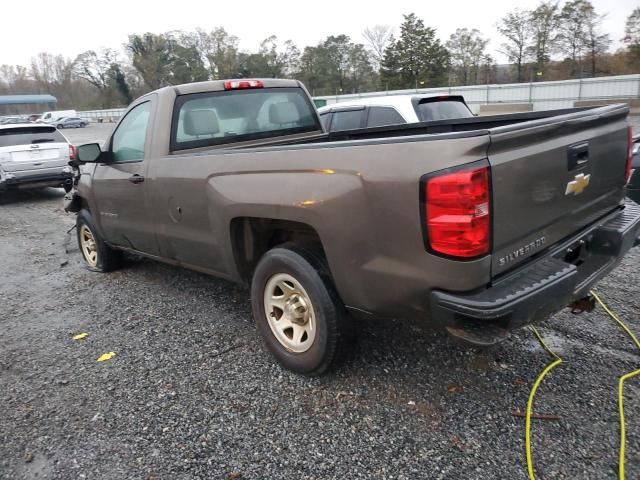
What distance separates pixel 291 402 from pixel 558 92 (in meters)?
31.7

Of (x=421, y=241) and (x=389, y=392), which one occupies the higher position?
(x=421, y=241)

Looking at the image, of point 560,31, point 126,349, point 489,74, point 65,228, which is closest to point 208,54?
point 489,74

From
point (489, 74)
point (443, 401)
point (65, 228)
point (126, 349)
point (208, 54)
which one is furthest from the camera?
point (208, 54)

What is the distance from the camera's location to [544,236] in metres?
2.49

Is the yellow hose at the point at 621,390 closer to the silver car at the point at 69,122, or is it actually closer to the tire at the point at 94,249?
the tire at the point at 94,249

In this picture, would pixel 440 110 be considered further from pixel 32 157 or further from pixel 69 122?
pixel 69 122

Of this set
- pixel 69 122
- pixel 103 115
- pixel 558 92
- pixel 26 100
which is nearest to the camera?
pixel 558 92

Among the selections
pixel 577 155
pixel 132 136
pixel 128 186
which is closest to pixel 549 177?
pixel 577 155

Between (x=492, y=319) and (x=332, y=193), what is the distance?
97 cm

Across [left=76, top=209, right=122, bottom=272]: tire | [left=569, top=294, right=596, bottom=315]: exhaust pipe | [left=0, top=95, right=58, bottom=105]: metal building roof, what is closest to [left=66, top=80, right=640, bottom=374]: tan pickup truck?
[left=569, top=294, right=596, bottom=315]: exhaust pipe

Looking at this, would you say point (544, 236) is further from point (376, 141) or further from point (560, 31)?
point (560, 31)

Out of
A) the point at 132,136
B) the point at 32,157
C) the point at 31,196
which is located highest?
the point at 132,136

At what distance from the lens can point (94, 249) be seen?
559cm

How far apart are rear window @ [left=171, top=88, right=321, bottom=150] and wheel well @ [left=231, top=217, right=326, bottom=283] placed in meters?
1.07
